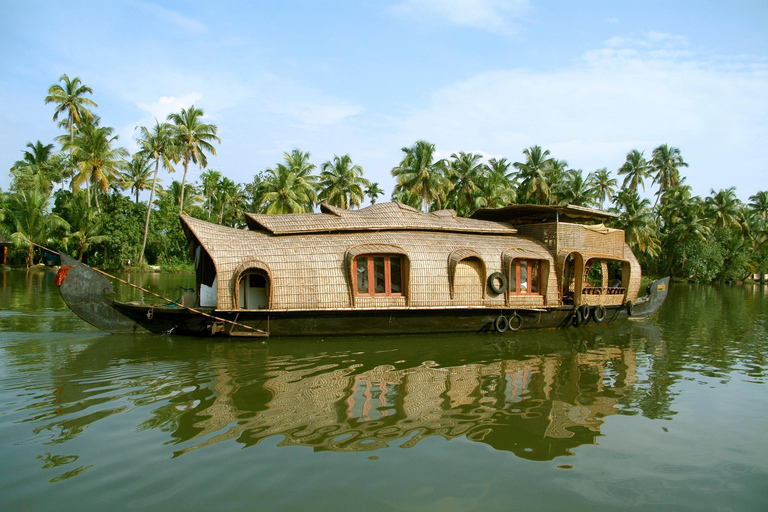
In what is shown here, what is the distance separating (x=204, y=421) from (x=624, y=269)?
32.3ft

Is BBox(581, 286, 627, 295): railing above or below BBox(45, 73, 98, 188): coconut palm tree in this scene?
below

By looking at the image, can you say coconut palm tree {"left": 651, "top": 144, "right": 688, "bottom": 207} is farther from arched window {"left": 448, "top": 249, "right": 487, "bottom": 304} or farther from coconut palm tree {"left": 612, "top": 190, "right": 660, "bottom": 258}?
arched window {"left": 448, "top": 249, "right": 487, "bottom": 304}

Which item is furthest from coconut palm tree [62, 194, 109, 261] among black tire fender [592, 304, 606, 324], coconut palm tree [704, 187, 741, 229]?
coconut palm tree [704, 187, 741, 229]

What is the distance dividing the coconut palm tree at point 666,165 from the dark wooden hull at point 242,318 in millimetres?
34445

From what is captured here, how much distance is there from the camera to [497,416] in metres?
4.82

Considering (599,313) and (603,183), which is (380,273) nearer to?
(599,313)

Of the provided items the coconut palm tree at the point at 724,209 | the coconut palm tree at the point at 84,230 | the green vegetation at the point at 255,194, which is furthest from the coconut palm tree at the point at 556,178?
the coconut palm tree at the point at 84,230

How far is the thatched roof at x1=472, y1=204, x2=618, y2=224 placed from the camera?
10.0m

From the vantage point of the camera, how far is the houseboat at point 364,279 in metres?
7.88

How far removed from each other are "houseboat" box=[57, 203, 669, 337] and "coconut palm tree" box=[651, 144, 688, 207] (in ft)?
104

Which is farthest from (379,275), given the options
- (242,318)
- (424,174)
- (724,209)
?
(724,209)

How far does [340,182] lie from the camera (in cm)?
2645

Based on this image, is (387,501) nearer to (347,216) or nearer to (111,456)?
(111,456)

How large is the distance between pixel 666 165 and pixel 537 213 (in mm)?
31963
